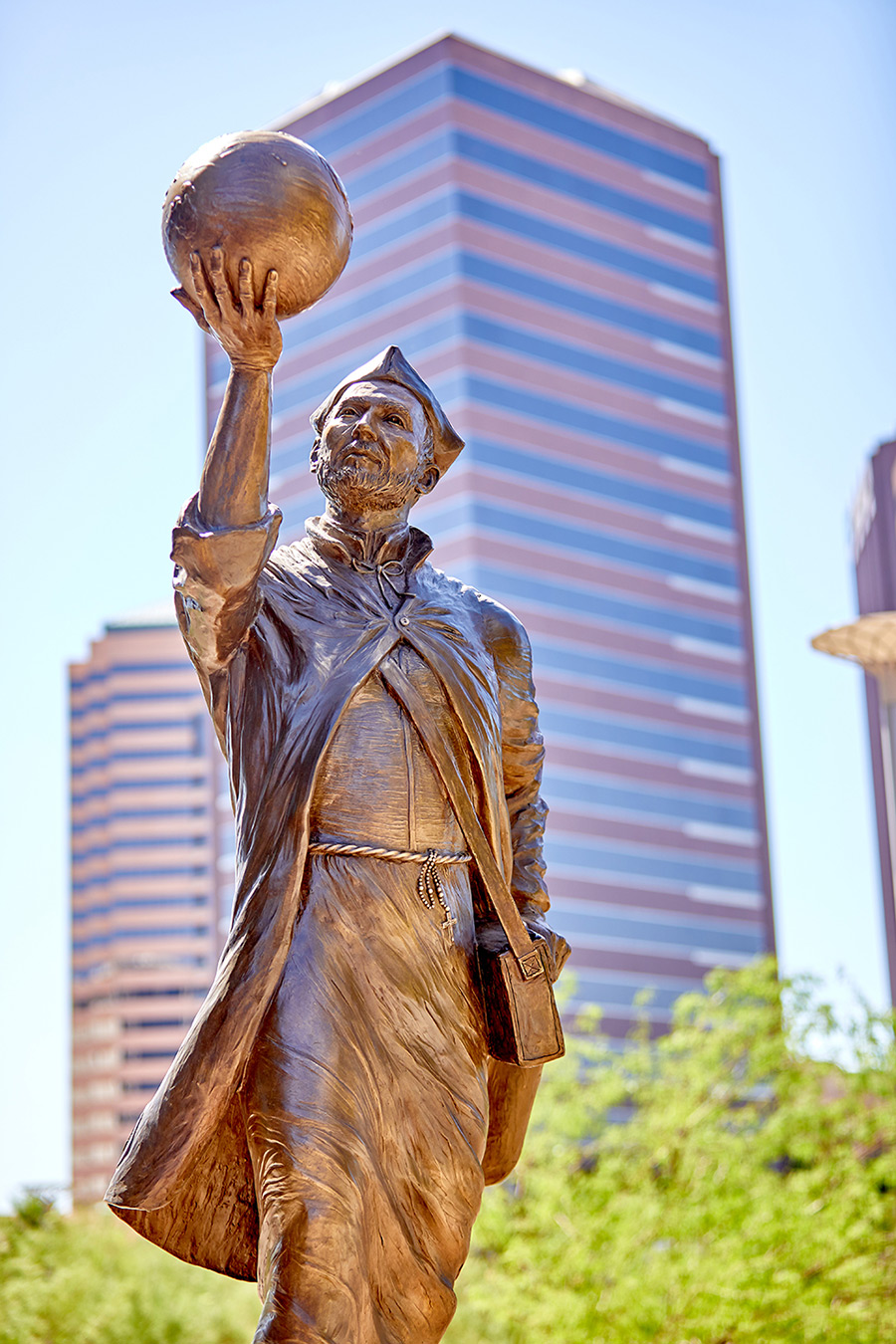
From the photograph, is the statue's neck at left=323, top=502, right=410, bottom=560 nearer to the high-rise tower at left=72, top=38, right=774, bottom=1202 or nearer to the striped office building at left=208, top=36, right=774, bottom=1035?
the high-rise tower at left=72, top=38, right=774, bottom=1202

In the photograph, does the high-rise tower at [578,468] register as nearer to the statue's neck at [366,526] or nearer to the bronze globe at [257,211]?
the statue's neck at [366,526]

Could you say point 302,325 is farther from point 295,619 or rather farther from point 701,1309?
point 295,619

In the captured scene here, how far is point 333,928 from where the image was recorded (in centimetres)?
420

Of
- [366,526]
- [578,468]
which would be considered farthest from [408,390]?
[578,468]

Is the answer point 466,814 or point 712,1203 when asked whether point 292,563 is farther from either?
point 712,1203

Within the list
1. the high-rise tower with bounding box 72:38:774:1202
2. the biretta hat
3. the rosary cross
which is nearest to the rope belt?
the rosary cross

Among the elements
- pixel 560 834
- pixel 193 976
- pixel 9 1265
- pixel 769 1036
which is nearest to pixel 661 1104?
pixel 769 1036

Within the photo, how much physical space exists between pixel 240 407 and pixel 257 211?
0.40 meters

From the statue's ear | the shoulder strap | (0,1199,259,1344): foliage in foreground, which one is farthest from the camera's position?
(0,1199,259,1344): foliage in foreground

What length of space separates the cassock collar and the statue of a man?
0.01 metres

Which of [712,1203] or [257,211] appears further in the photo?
[712,1203]

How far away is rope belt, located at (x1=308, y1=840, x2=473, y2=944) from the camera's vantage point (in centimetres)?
427

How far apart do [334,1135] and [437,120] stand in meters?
96.2

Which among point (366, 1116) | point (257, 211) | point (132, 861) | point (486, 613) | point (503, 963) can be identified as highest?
point (132, 861)
